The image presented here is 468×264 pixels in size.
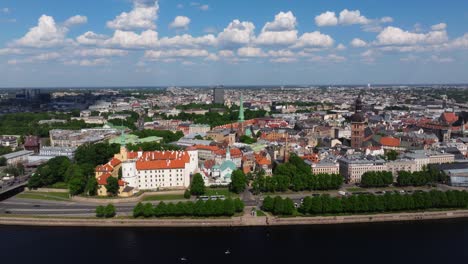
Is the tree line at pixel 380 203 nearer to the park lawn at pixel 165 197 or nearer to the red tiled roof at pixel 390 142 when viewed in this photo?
the park lawn at pixel 165 197

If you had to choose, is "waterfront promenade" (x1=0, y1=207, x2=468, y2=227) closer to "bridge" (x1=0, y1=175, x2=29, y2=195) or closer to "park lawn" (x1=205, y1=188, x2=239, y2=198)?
"park lawn" (x1=205, y1=188, x2=239, y2=198)

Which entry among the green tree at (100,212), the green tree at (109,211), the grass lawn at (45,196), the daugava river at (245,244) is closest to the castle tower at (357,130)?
→ the daugava river at (245,244)

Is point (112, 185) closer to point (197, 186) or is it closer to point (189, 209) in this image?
point (197, 186)

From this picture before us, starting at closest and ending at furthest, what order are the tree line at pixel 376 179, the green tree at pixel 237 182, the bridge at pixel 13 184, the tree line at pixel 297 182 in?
the green tree at pixel 237 182, the tree line at pixel 297 182, the bridge at pixel 13 184, the tree line at pixel 376 179

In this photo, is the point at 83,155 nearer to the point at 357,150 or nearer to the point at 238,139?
the point at 238,139

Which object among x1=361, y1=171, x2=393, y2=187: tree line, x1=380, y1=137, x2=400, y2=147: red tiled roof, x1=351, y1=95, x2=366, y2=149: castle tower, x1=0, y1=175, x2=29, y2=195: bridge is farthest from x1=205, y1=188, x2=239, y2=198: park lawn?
x1=380, y1=137, x2=400, y2=147: red tiled roof

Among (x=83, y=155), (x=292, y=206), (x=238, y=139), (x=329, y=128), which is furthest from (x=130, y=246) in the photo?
(x=329, y=128)
